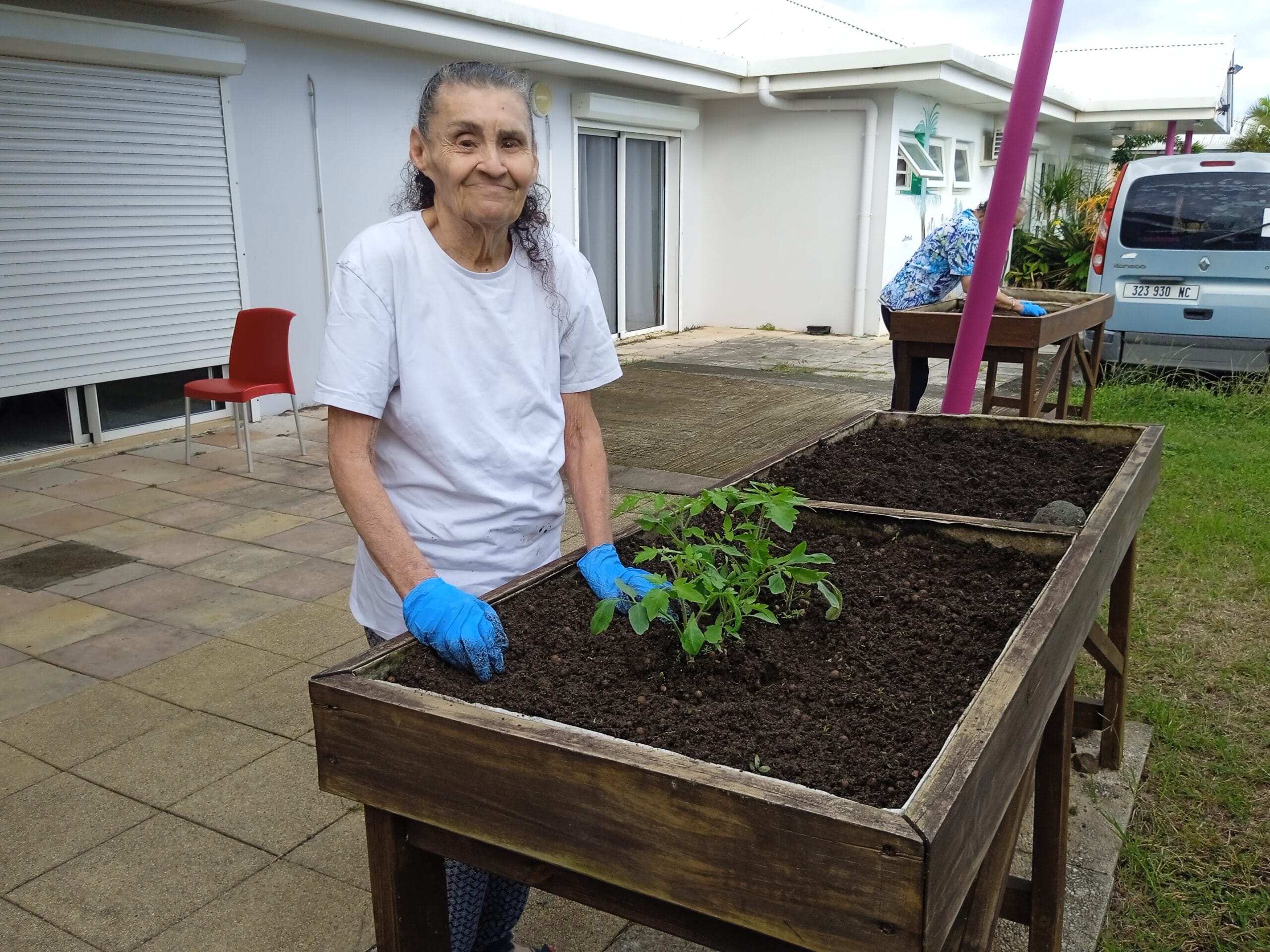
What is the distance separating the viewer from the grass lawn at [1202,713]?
245 centimetres

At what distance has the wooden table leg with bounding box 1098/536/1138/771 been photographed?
119 inches

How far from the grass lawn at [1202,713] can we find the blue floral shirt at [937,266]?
1.65 m

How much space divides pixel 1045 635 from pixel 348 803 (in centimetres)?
197

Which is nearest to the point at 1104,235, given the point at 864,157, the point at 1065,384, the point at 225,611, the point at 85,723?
the point at 1065,384

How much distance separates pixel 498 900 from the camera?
6.72 feet

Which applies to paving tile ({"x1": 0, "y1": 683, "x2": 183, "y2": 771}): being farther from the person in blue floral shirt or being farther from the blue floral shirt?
the blue floral shirt

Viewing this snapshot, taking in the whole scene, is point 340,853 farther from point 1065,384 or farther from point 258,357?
point 1065,384

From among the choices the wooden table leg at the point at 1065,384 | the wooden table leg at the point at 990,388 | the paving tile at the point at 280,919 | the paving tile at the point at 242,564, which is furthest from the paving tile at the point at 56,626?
the wooden table leg at the point at 1065,384

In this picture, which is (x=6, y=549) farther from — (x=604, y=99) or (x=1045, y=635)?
(x=604, y=99)

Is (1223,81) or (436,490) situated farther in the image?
(1223,81)

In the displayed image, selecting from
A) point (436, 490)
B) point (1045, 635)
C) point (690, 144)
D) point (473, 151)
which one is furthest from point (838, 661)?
point (690, 144)

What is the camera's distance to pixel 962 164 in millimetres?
14656

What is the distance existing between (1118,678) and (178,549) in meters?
4.05

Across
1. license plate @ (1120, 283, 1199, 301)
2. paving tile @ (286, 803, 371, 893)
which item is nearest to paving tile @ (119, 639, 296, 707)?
paving tile @ (286, 803, 371, 893)
